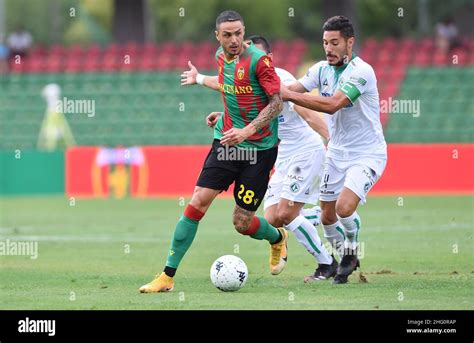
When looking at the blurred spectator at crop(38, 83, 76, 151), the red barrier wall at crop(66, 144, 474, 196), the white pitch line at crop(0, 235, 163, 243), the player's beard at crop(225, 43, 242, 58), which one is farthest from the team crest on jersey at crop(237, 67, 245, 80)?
the blurred spectator at crop(38, 83, 76, 151)

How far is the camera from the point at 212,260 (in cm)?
1380

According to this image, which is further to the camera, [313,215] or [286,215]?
[313,215]

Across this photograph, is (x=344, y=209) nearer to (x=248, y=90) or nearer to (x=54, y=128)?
(x=248, y=90)

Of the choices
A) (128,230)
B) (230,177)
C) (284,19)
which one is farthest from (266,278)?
(284,19)

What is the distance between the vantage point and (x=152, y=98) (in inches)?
1206

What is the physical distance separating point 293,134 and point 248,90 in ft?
6.33

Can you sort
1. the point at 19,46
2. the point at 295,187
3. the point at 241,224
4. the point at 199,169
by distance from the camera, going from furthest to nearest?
the point at 19,46, the point at 199,169, the point at 295,187, the point at 241,224

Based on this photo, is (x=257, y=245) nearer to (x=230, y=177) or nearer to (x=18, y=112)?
(x=230, y=177)

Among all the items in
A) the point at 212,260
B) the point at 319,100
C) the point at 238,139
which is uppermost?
the point at 319,100

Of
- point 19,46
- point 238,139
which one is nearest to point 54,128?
point 19,46

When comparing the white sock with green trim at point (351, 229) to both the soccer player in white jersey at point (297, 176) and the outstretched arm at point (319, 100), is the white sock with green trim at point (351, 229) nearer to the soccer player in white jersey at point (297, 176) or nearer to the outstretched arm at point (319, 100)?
the soccer player in white jersey at point (297, 176)

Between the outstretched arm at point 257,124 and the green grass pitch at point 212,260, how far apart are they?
1.47 metres

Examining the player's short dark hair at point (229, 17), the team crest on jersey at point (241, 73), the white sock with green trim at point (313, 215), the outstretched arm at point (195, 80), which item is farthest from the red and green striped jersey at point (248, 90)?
the white sock with green trim at point (313, 215)

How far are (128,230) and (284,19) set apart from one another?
53.8 metres
